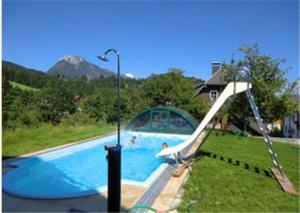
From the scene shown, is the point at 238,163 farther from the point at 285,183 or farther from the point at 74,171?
the point at 74,171

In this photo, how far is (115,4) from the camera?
8930 millimetres

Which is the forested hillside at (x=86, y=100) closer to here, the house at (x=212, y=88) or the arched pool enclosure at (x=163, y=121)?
the house at (x=212, y=88)

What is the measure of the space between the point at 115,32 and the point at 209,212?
961cm

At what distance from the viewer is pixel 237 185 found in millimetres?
5535

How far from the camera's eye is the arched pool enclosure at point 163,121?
15.4m

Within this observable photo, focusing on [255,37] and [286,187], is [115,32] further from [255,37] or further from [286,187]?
[286,187]

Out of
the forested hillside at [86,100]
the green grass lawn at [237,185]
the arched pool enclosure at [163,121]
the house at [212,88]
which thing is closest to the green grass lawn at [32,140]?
the forested hillside at [86,100]

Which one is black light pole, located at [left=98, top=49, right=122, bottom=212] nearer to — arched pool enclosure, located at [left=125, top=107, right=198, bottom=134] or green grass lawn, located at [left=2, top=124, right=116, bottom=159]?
green grass lawn, located at [left=2, top=124, right=116, bottom=159]

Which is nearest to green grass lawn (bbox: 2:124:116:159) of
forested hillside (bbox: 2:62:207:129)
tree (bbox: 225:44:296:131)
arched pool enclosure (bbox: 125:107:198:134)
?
forested hillside (bbox: 2:62:207:129)

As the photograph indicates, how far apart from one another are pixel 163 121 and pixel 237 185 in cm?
1050

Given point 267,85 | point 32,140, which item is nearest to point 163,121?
point 267,85

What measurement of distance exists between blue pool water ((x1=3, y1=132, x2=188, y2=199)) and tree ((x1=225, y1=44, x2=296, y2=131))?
236 inches

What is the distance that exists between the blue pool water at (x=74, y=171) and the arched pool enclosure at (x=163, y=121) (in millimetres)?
2741

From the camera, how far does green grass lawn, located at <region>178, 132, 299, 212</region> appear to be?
445 centimetres
